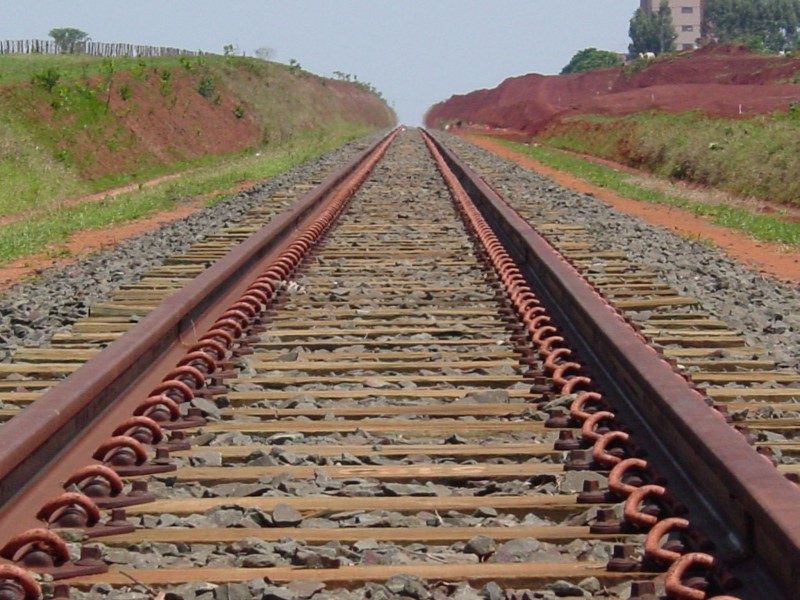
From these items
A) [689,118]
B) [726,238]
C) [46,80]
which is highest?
[46,80]

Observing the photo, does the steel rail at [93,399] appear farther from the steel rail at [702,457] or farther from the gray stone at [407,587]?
the steel rail at [702,457]

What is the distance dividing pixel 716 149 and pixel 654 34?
10131 cm

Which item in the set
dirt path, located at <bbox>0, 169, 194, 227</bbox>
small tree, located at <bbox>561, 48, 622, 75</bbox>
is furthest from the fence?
small tree, located at <bbox>561, 48, 622, 75</bbox>

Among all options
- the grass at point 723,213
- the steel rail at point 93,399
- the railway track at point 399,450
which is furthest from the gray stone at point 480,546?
the grass at point 723,213

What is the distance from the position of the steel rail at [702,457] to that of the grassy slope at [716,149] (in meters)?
15.5

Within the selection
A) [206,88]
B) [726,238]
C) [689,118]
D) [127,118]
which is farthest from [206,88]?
[726,238]

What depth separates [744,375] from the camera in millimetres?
5223

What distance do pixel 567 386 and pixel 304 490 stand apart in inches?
56.0

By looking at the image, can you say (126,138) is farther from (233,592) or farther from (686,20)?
(686,20)

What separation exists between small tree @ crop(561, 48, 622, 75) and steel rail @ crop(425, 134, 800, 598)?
11953 centimetres

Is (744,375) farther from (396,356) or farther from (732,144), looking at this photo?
(732,144)

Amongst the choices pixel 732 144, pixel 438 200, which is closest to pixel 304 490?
pixel 438 200

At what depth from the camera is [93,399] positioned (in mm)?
4238

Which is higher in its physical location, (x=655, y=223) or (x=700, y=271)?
(x=700, y=271)
